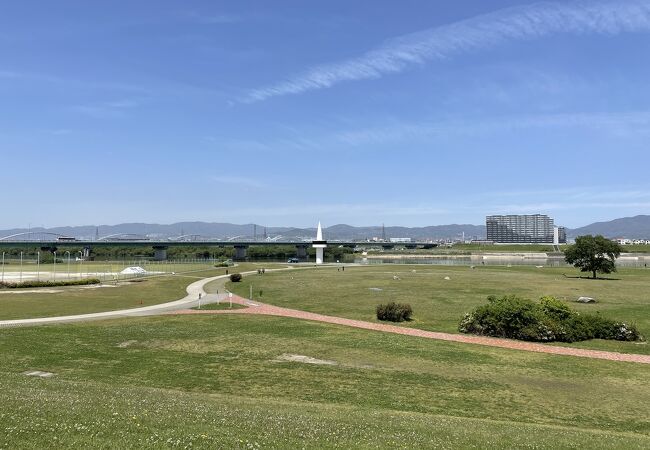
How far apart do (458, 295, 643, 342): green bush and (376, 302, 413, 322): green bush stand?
18.1 ft

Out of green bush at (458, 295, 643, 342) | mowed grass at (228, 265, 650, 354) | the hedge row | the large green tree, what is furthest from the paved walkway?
the large green tree

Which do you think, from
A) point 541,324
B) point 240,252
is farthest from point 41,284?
point 240,252

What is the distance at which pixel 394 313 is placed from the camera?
39.1 meters

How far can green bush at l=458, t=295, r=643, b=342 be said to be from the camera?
3206cm

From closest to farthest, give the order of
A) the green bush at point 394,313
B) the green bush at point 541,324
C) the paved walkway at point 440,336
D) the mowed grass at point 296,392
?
1. the mowed grass at point 296,392
2. the paved walkway at point 440,336
3. the green bush at point 541,324
4. the green bush at point 394,313

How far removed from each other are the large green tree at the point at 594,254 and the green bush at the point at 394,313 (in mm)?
53097

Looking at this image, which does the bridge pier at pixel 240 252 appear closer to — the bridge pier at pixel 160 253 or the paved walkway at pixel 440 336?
the bridge pier at pixel 160 253

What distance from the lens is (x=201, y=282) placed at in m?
74.8

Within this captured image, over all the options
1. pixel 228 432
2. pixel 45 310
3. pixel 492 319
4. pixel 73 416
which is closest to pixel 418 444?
pixel 228 432

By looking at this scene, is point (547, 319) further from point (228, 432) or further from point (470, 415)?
point (228, 432)

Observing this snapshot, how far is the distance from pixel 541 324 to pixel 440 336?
694cm

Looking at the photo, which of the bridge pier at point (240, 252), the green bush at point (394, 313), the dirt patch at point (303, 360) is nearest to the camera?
the dirt patch at point (303, 360)

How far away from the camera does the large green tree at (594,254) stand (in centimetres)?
7700

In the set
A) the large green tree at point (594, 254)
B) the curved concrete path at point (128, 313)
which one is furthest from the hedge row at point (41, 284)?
the large green tree at point (594, 254)
